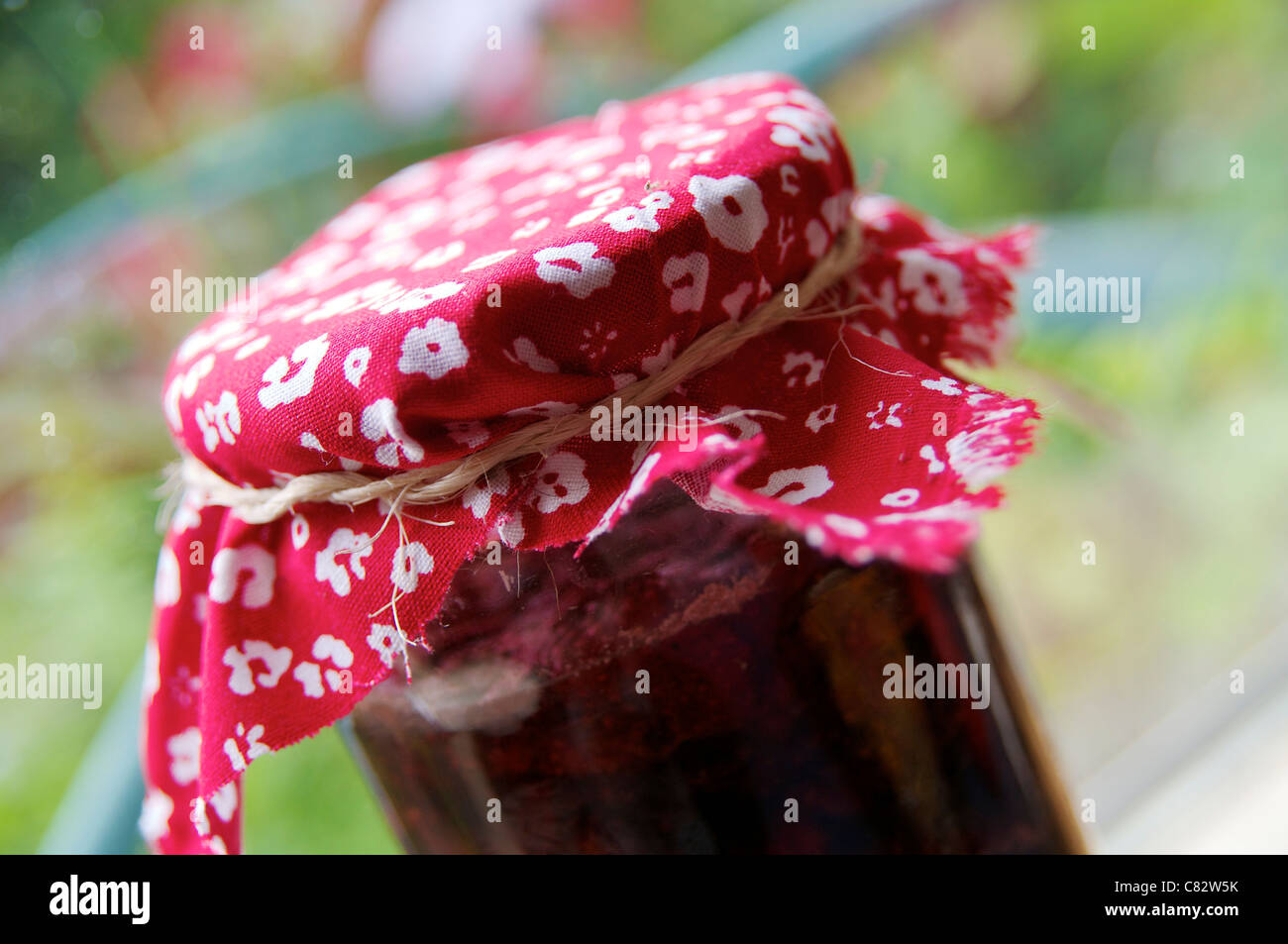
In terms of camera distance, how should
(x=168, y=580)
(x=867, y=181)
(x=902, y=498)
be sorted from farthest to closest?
(x=867, y=181) → (x=168, y=580) → (x=902, y=498)

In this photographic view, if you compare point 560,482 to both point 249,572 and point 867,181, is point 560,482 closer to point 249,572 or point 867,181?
point 249,572

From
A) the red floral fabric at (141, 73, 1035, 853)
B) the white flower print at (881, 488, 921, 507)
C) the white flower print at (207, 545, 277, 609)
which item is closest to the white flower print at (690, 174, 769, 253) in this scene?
the red floral fabric at (141, 73, 1035, 853)

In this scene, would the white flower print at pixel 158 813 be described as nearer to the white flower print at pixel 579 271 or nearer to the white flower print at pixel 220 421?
the white flower print at pixel 220 421

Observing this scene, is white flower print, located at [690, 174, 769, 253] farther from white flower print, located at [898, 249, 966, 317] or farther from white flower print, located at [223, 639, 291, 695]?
white flower print, located at [223, 639, 291, 695]

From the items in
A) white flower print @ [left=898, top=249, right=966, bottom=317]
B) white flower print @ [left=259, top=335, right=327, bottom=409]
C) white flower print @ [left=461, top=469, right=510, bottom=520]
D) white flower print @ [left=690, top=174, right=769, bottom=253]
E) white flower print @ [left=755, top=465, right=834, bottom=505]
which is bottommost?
white flower print @ [left=461, top=469, right=510, bottom=520]

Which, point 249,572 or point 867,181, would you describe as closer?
point 249,572

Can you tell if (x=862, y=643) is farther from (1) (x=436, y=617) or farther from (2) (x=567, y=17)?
(2) (x=567, y=17)

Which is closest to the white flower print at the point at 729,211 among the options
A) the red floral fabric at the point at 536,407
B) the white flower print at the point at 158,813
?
the red floral fabric at the point at 536,407

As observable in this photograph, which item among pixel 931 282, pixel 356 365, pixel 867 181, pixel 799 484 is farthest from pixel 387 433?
pixel 867 181
